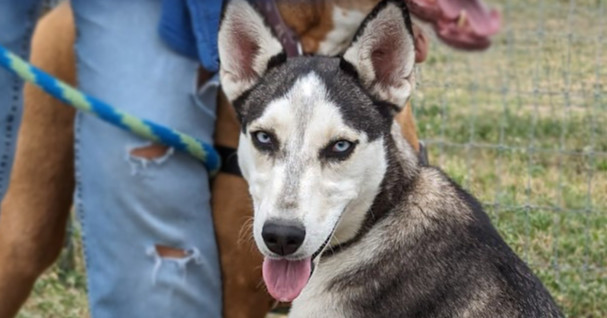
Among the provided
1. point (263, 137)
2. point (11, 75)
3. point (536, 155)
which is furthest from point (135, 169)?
point (536, 155)

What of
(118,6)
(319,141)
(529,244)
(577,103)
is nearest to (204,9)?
(118,6)

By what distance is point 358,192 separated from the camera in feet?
11.3

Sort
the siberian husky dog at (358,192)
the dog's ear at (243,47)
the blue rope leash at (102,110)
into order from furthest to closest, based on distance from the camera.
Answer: the blue rope leash at (102,110), the dog's ear at (243,47), the siberian husky dog at (358,192)

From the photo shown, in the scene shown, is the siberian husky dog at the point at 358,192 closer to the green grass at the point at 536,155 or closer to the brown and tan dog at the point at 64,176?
the brown and tan dog at the point at 64,176

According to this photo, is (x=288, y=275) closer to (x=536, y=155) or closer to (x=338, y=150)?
(x=338, y=150)

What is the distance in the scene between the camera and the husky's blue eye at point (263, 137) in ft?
11.1

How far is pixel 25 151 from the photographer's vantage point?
4.50 meters

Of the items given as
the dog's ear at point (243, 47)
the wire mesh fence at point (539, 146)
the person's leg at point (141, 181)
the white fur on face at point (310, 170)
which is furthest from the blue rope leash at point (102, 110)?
the wire mesh fence at point (539, 146)

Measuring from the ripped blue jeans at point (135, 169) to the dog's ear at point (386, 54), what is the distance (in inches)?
30.4

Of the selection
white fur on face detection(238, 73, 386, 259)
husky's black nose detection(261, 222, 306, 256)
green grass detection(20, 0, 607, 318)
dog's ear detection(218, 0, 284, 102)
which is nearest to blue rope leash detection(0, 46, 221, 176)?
dog's ear detection(218, 0, 284, 102)

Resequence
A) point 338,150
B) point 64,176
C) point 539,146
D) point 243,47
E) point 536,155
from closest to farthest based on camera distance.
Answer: point 338,150, point 243,47, point 64,176, point 536,155, point 539,146

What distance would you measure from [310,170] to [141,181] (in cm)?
102

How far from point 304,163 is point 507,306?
0.76 meters

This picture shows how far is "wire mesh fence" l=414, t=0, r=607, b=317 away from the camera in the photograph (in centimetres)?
540
